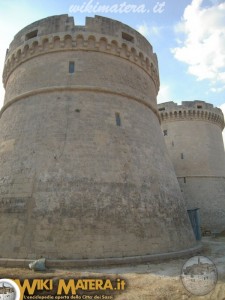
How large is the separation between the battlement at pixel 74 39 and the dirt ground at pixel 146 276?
863cm

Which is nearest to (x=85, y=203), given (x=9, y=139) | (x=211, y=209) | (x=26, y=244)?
(x=26, y=244)

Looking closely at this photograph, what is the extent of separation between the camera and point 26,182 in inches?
339

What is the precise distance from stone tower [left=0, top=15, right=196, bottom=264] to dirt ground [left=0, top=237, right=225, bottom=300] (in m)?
0.64

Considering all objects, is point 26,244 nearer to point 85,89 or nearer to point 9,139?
point 9,139

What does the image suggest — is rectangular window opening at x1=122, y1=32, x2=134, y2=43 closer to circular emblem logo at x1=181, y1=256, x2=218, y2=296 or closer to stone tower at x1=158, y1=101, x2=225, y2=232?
circular emblem logo at x1=181, y1=256, x2=218, y2=296

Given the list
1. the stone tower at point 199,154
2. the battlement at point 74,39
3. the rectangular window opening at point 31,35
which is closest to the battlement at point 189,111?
the stone tower at point 199,154

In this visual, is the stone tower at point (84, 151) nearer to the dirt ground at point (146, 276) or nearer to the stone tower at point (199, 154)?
the dirt ground at point (146, 276)

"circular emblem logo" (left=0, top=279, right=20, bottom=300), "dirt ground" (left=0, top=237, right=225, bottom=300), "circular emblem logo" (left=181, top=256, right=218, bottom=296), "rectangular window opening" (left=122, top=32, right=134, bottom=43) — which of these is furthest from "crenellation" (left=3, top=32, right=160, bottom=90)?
"circular emblem logo" (left=0, top=279, right=20, bottom=300)

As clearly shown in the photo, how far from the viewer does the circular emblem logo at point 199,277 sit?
5401 millimetres

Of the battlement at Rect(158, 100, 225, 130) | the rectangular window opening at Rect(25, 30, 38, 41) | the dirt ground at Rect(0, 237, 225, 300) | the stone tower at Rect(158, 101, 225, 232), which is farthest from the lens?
the battlement at Rect(158, 100, 225, 130)

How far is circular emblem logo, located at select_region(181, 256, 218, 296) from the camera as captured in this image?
5.40 meters

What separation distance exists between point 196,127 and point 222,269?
16272 mm

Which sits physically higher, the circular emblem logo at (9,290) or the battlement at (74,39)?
the battlement at (74,39)

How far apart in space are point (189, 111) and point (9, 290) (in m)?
19.9
